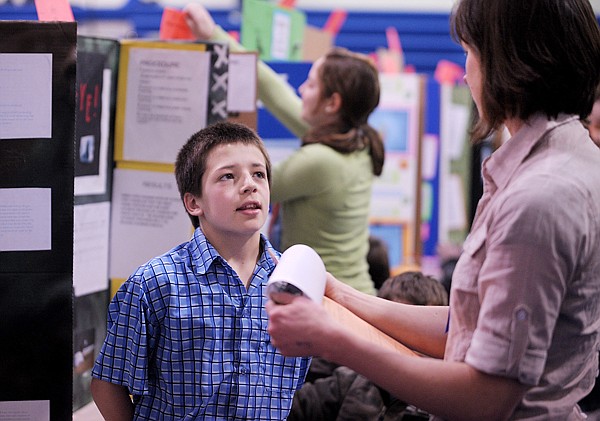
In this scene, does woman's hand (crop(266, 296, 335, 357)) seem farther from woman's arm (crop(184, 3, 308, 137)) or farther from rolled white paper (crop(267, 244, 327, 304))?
woman's arm (crop(184, 3, 308, 137))

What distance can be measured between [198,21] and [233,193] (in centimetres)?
106

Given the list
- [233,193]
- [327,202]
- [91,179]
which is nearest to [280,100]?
[327,202]

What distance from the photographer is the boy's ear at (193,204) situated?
1747 mm

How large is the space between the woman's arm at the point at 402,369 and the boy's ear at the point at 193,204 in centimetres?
58

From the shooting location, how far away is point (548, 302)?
44.3 inches

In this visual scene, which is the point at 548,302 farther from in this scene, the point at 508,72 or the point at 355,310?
the point at 355,310

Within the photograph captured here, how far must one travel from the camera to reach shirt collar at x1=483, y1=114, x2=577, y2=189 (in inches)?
48.5

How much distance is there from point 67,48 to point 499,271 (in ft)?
3.04

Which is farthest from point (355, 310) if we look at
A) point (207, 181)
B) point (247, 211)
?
point (207, 181)

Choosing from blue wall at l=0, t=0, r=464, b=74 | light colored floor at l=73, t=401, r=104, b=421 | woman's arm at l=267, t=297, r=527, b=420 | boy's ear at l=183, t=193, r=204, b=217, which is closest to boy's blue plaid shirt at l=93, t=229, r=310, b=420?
boy's ear at l=183, t=193, r=204, b=217

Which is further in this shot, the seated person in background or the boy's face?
the seated person in background

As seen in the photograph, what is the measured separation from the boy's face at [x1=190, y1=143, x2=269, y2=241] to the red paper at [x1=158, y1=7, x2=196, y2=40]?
96 cm

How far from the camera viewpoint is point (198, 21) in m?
2.55

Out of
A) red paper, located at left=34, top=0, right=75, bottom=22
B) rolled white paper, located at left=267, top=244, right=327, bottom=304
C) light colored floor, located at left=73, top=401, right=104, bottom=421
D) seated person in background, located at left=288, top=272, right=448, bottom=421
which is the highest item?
red paper, located at left=34, top=0, right=75, bottom=22
